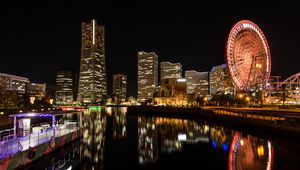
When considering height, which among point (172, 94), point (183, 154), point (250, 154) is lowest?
point (183, 154)

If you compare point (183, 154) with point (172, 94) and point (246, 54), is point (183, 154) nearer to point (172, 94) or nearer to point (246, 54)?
point (246, 54)

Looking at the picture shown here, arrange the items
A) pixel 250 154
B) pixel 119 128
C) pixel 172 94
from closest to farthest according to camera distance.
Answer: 1. pixel 250 154
2. pixel 119 128
3. pixel 172 94

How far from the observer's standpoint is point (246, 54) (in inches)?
2977

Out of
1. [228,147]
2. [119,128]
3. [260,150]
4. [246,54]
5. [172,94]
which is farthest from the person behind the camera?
[172,94]

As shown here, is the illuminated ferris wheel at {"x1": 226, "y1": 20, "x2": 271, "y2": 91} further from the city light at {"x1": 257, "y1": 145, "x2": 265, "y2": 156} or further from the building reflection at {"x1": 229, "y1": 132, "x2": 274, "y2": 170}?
the city light at {"x1": 257, "y1": 145, "x2": 265, "y2": 156}

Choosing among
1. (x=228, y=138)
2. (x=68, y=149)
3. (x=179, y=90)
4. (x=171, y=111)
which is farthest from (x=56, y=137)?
(x=179, y=90)

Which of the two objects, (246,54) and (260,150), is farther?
(246,54)

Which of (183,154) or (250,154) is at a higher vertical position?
(250,154)

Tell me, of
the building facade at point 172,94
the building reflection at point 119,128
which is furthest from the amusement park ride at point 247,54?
the building facade at point 172,94

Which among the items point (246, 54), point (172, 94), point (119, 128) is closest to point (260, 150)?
point (119, 128)

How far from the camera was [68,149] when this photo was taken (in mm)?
28547

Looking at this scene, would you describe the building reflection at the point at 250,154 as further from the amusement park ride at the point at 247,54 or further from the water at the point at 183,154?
the amusement park ride at the point at 247,54

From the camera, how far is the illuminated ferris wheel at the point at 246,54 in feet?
237

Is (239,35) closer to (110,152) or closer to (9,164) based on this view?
(110,152)
